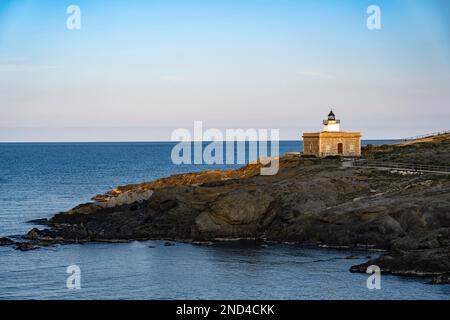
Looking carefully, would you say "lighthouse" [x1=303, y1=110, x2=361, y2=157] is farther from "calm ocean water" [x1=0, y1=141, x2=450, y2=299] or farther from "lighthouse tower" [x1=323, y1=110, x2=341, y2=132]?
"calm ocean water" [x1=0, y1=141, x2=450, y2=299]

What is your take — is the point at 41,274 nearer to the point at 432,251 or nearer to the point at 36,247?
the point at 36,247

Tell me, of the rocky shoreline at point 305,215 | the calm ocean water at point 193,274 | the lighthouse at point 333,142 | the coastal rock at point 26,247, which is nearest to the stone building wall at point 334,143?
the lighthouse at point 333,142

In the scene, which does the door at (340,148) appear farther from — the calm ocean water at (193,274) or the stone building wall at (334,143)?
the calm ocean water at (193,274)

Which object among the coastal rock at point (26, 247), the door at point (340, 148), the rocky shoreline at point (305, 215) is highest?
the door at point (340, 148)

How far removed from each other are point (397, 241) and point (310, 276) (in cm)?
869

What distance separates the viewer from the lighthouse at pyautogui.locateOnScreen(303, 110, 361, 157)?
87.0 meters

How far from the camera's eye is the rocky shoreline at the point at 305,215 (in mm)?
52094

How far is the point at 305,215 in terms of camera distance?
61.2 metres

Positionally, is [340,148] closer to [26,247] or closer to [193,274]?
[26,247]

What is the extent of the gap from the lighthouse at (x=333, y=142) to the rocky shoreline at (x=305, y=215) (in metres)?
8.32

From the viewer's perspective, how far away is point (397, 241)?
52562 millimetres

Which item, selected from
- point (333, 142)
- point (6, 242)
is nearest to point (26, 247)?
point (6, 242)

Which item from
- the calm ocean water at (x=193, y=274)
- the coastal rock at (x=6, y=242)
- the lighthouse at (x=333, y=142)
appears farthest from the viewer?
the lighthouse at (x=333, y=142)
